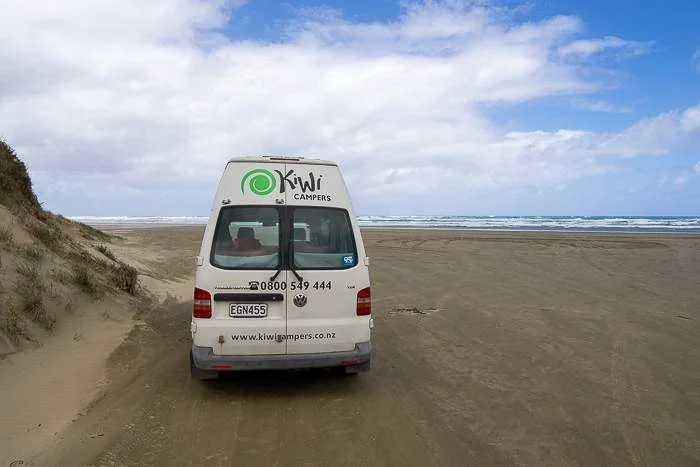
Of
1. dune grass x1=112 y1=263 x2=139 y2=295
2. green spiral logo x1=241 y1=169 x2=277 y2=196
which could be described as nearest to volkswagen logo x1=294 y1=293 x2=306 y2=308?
green spiral logo x1=241 y1=169 x2=277 y2=196

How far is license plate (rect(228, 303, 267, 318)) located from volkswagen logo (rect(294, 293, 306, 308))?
1.07ft

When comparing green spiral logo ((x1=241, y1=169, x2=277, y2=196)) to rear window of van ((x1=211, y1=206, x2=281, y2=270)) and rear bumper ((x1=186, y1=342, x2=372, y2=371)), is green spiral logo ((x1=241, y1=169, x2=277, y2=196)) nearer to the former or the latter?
rear window of van ((x1=211, y1=206, x2=281, y2=270))

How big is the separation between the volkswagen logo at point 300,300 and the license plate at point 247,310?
0.32 metres

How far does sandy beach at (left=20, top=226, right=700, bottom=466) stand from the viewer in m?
4.51

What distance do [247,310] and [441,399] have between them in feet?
7.40

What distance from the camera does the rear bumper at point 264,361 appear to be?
556 centimetres

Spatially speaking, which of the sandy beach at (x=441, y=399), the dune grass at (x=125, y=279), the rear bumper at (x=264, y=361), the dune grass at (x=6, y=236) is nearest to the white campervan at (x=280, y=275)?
the rear bumper at (x=264, y=361)

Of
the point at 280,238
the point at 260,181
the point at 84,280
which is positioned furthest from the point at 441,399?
the point at 84,280

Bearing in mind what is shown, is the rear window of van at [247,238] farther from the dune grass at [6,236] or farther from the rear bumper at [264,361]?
the dune grass at [6,236]

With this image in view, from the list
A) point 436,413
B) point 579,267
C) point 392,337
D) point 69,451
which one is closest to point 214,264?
point 69,451

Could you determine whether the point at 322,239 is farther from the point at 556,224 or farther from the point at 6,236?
the point at 556,224

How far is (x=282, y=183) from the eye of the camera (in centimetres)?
605

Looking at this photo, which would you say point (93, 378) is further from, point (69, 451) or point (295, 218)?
point (295, 218)

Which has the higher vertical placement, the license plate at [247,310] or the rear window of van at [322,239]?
the rear window of van at [322,239]
